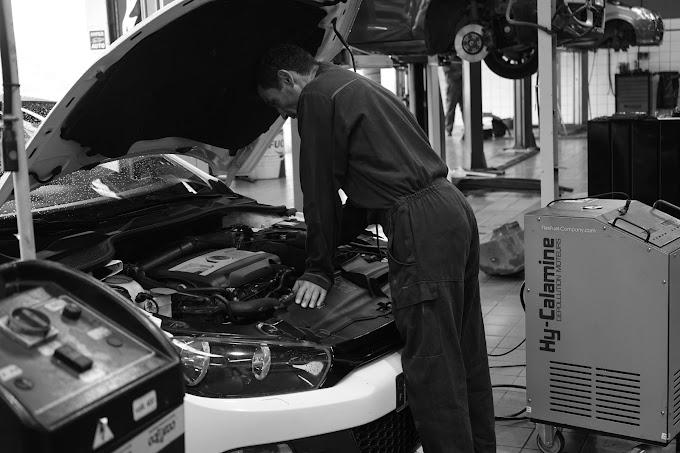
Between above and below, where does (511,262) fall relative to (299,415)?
below

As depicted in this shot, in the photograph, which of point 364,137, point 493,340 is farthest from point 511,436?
point 364,137

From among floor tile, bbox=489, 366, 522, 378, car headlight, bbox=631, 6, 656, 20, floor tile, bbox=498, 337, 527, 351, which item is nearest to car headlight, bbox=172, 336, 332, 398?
floor tile, bbox=489, 366, 522, 378

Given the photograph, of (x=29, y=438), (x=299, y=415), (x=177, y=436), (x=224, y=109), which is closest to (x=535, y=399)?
(x=299, y=415)

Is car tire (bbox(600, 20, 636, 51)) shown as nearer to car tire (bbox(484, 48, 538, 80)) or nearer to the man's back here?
car tire (bbox(484, 48, 538, 80))

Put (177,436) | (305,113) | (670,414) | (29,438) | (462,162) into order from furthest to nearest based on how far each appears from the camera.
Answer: (462,162) → (670,414) → (305,113) → (177,436) → (29,438)

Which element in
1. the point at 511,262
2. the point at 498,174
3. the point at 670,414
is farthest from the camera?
the point at 498,174

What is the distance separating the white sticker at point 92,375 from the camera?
128 cm

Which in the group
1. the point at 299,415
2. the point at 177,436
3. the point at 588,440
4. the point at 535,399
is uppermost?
the point at 177,436

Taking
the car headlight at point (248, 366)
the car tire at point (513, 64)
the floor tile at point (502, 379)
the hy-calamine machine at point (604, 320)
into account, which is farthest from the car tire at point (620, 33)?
the car headlight at point (248, 366)

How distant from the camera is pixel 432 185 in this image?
2.74 m

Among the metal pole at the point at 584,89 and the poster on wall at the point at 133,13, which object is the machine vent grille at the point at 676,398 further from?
the metal pole at the point at 584,89

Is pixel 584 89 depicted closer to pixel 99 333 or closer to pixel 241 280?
pixel 241 280

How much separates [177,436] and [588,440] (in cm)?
248

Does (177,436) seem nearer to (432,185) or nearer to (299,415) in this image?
(299,415)
